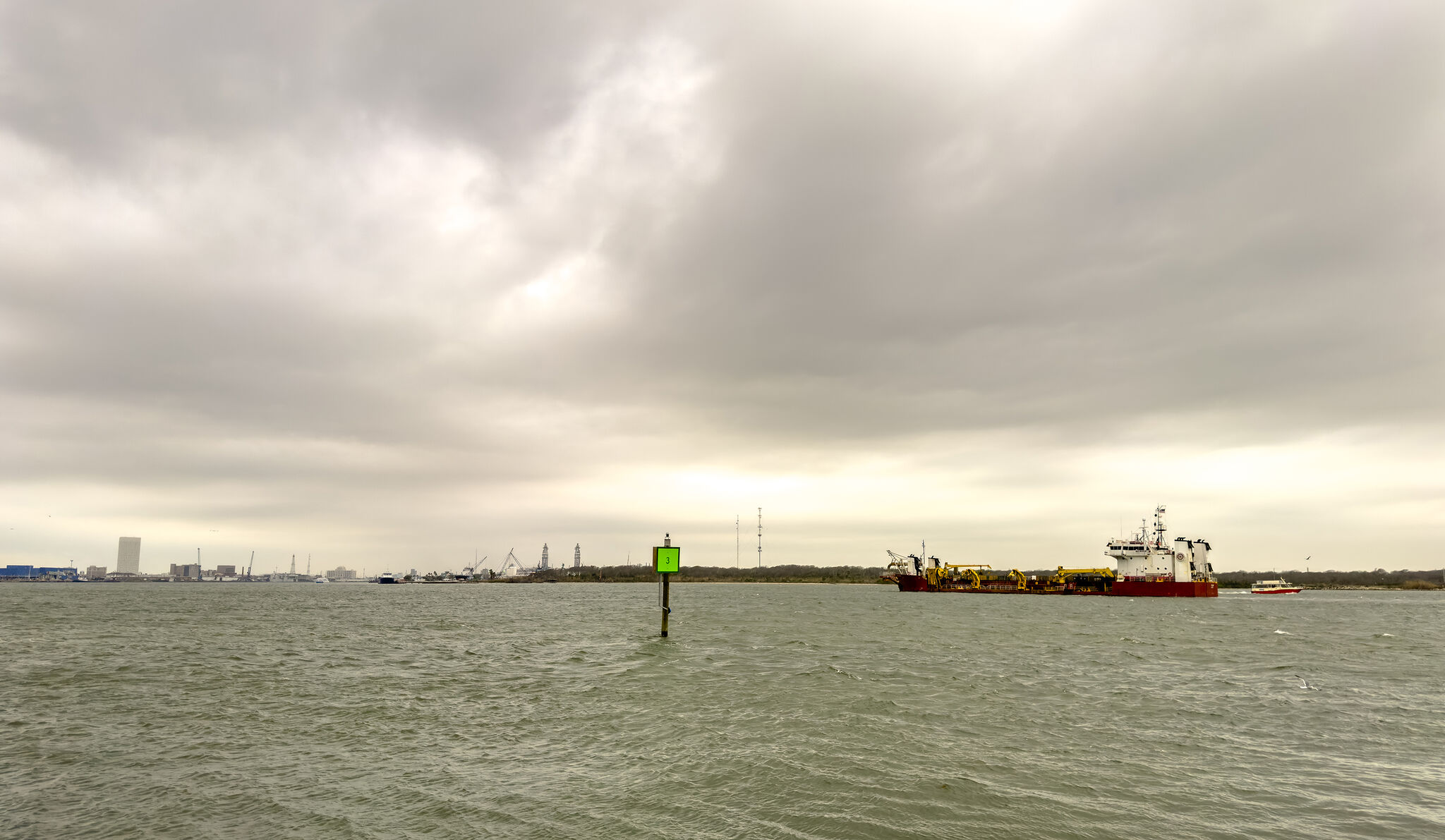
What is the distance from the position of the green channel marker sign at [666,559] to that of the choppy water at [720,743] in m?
8.02

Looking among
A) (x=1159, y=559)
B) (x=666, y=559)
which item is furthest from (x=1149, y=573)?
(x=666, y=559)

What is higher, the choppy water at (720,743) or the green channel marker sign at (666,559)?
the green channel marker sign at (666,559)

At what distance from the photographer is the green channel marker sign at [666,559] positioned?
149 feet

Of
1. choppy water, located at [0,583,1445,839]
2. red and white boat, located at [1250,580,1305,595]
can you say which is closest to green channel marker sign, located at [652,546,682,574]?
choppy water, located at [0,583,1445,839]

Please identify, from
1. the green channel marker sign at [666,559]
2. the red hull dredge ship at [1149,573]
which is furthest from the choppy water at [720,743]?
the red hull dredge ship at [1149,573]

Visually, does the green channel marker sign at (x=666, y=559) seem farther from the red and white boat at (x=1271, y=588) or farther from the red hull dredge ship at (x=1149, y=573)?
the red and white boat at (x=1271, y=588)

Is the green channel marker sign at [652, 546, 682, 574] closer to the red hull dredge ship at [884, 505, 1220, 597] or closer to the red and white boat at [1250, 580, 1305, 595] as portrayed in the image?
the red hull dredge ship at [884, 505, 1220, 597]

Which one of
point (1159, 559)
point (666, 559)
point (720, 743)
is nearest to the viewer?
point (720, 743)

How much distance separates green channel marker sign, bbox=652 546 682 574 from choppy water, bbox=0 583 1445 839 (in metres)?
8.02

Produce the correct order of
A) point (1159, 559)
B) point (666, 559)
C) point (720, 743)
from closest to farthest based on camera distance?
point (720, 743) → point (666, 559) → point (1159, 559)

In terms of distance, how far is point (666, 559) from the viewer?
Result: 45.9m

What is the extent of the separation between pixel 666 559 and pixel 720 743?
28.0m

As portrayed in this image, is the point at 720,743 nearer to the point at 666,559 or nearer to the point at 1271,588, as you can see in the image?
the point at 666,559

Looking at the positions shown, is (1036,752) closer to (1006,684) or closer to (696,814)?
(696,814)
